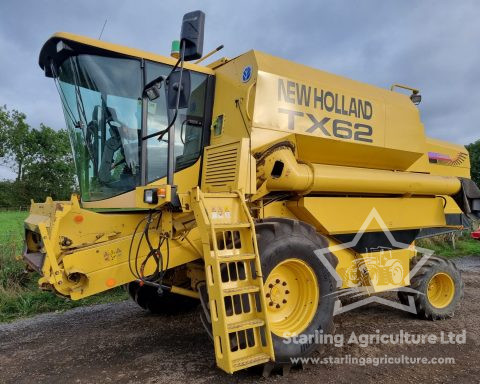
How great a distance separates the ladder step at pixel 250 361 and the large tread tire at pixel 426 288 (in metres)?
2.83

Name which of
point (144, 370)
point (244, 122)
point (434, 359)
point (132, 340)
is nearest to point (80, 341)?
point (132, 340)

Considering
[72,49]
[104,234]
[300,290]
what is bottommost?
[300,290]

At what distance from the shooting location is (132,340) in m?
4.47

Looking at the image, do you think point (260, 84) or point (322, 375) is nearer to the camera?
point (322, 375)

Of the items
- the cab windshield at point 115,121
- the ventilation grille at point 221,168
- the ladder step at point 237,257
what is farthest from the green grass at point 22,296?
the ladder step at point 237,257

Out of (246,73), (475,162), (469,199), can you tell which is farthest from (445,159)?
(475,162)

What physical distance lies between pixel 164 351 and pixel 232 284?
4.91 feet

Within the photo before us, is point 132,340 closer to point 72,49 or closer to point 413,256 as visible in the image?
point 72,49

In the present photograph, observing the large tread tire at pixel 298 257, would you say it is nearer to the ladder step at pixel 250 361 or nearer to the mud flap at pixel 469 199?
the ladder step at pixel 250 361

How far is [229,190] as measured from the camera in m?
3.70

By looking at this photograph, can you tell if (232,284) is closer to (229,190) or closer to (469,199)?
(229,190)

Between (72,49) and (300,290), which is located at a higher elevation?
(72,49)

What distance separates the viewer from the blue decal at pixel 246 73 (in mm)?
4113

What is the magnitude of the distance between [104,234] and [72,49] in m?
1.76
